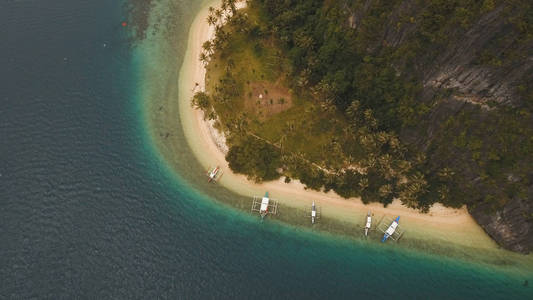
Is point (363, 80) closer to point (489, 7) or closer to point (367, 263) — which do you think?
point (489, 7)

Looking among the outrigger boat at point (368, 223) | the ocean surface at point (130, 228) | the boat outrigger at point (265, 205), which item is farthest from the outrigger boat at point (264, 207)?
the outrigger boat at point (368, 223)

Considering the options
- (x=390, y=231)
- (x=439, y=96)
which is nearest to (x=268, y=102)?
(x=439, y=96)

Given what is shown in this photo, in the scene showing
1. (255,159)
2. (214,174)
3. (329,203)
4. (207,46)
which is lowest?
(329,203)

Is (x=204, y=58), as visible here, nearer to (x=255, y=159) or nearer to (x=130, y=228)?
(x=255, y=159)

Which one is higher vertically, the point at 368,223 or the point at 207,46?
the point at 207,46

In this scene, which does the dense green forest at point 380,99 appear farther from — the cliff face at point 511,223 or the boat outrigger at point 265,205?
the boat outrigger at point 265,205

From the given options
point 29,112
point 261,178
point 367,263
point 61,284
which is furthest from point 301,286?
point 29,112

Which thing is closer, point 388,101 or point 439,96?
point 439,96
